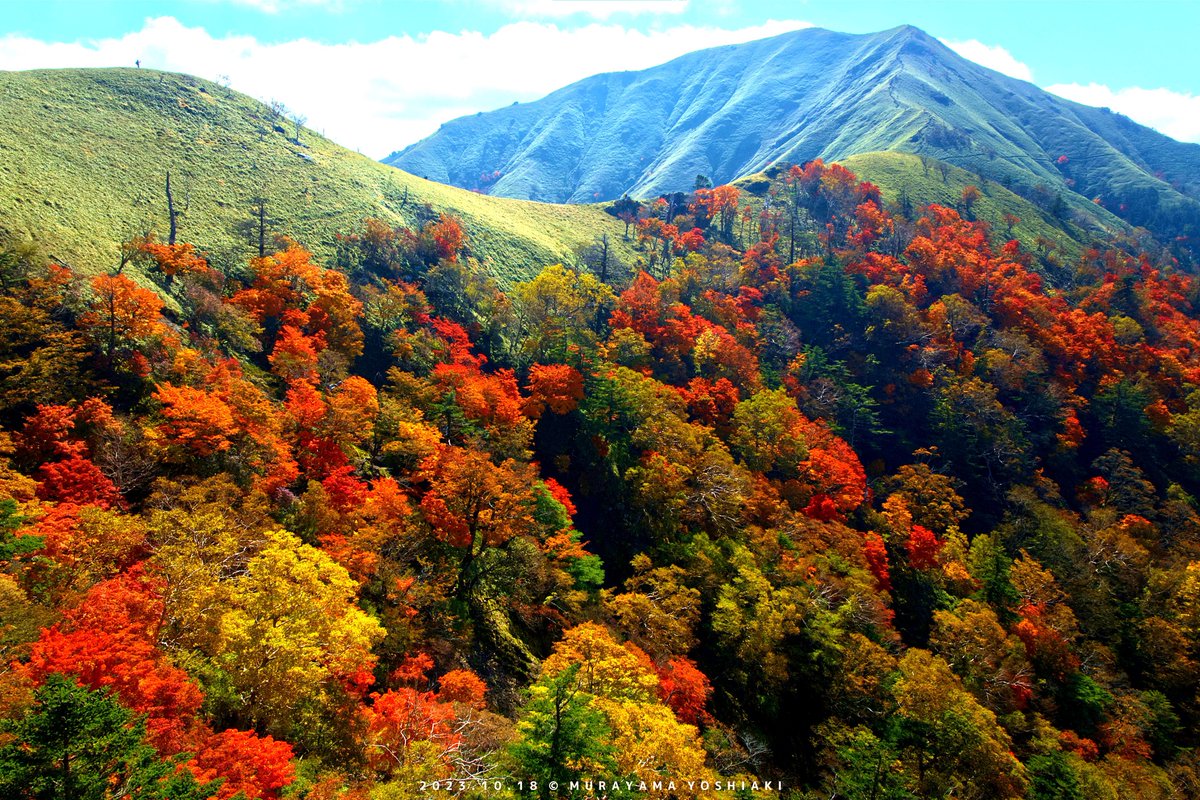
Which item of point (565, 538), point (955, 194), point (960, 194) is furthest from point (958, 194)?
point (565, 538)

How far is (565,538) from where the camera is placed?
46312 millimetres

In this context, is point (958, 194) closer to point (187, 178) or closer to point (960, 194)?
point (960, 194)

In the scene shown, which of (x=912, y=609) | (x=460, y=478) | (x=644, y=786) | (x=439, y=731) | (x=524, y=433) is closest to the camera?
(x=644, y=786)

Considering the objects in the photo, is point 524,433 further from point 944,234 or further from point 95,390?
point 944,234

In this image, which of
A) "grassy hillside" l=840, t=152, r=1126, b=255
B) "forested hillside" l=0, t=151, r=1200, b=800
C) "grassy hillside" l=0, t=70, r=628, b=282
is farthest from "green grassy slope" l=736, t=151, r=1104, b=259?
"grassy hillside" l=0, t=70, r=628, b=282

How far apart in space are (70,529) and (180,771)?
58.9 feet

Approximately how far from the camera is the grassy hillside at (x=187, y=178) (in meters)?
57.6

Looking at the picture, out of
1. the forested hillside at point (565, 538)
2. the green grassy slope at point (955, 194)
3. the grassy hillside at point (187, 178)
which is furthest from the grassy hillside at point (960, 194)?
the grassy hillside at point (187, 178)

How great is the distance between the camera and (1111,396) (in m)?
90.1

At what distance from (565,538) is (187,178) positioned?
77661mm

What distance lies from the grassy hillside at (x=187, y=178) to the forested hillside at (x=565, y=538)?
6057 mm

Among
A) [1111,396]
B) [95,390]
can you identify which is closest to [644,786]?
[95,390]

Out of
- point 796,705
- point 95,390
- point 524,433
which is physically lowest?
point 796,705

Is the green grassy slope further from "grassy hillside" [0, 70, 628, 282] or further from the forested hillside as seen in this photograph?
"grassy hillside" [0, 70, 628, 282]
